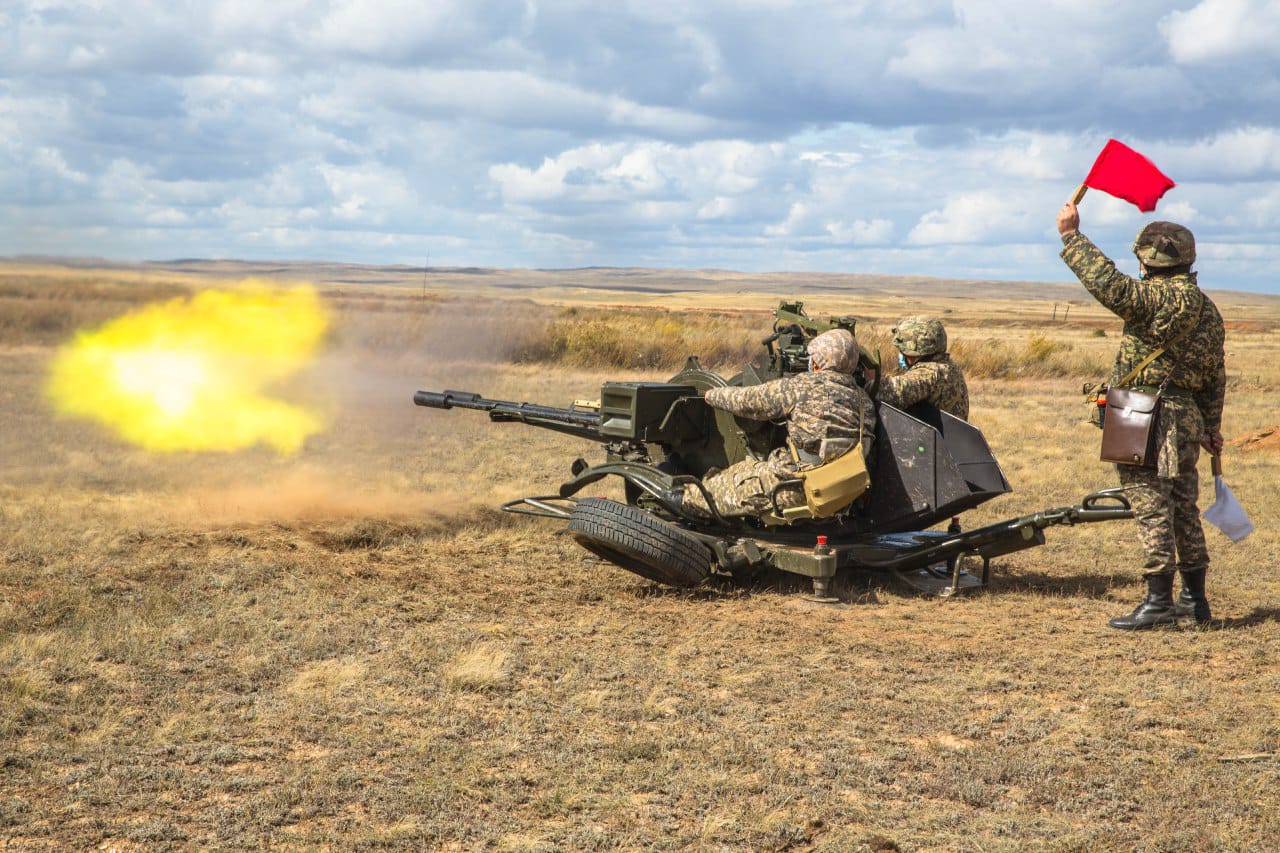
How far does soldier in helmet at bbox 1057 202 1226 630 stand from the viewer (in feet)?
23.5

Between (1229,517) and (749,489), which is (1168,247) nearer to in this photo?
(1229,517)

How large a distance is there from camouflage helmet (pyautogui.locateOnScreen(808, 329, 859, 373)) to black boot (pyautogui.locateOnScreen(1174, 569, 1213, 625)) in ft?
8.42

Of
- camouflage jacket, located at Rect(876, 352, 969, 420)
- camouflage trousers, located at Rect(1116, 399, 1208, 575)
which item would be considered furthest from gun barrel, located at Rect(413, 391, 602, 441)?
camouflage trousers, located at Rect(1116, 399, 1208, 575)

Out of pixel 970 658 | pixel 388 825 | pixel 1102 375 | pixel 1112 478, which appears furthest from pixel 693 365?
pixel 1102 375

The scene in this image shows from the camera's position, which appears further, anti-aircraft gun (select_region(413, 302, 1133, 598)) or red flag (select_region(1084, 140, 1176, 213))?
anti-aircraft gun (select_region(413, 302, 1133, 598))

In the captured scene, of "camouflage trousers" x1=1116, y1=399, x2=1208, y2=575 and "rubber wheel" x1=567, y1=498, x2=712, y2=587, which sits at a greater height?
"camouflage trousers" x1=1116, y1=399, x2=1208, y2=575

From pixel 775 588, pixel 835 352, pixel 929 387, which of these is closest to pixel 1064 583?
pixel 929 387

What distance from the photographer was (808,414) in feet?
25.7

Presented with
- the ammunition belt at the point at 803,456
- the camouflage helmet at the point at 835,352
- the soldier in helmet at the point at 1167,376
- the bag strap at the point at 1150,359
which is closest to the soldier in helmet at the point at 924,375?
the camouflage helmet at the point at 835,352

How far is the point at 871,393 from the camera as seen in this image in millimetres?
8398

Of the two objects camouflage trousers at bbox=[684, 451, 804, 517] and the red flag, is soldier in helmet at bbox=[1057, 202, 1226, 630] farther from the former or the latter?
camouflage trousers at bbox=[684, 451, 804, 517]

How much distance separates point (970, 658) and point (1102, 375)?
24975 mm

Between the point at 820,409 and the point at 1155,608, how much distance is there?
8.16ft

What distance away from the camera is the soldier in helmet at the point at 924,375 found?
8344 mm
